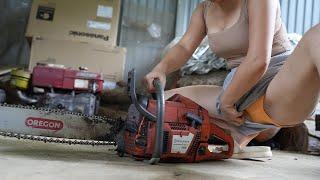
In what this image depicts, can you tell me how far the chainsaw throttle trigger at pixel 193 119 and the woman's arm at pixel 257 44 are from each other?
0.20 metres

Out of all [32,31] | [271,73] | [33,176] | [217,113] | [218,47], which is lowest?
[33,176]

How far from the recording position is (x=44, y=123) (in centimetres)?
180

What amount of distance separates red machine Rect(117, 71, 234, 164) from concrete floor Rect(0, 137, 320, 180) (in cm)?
4

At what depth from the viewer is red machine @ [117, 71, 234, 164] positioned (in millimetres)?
1376

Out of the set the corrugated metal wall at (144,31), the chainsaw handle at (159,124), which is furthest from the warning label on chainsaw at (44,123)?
the corrugated metal wall at (144,31)

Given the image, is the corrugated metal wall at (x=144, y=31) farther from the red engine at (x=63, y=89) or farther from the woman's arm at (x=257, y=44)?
the woman's arm at (x=257, y=44)

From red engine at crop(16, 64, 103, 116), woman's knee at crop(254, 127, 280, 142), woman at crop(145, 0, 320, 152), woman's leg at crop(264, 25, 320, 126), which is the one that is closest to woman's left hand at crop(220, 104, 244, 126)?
Result: woman at crop(145, 0, 320, 152)

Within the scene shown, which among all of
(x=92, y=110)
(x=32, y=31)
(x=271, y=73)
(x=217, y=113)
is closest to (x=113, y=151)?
(x=217, y=113)

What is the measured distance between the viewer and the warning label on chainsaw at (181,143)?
1430mm

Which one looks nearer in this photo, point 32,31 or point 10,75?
point 10,75

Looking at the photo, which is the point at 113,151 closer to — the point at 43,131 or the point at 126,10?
the point at 43,131

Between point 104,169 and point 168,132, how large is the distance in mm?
299

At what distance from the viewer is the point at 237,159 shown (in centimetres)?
185

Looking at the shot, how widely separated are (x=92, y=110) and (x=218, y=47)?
5.57ft
